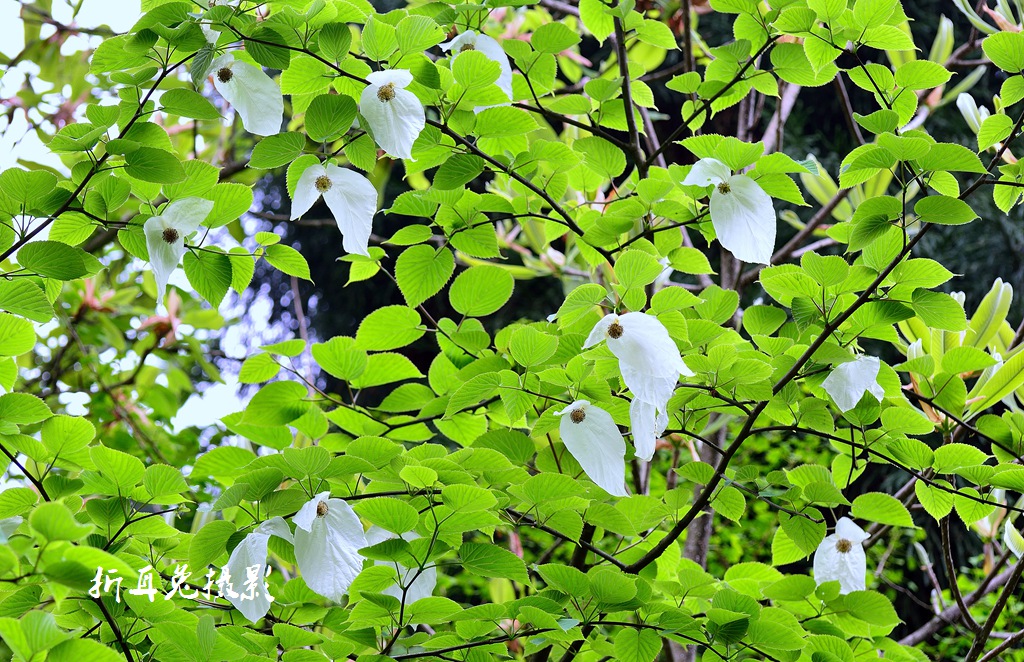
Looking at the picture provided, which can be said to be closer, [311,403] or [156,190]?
[156,190]

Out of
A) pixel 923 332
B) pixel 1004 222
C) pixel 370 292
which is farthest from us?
pixel 370 292

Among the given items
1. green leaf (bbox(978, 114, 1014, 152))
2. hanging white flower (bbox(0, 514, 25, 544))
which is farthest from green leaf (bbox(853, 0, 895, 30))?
hanging white flower (bbox(0, 514, 25, 544))

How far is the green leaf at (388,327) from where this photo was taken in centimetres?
86

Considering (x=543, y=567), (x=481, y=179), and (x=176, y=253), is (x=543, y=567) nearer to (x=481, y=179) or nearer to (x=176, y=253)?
(x=176, y=253)

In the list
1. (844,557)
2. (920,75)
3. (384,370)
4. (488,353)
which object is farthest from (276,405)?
(920,75)

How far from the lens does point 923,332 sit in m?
1.22

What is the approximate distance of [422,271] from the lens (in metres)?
0.82

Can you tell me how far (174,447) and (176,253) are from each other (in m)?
1.73

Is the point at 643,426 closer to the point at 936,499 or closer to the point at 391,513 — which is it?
the point at 391,513

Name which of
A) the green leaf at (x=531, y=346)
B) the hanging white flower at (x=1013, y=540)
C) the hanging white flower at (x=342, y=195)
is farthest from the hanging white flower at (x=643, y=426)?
the hanging white flower at (x=1013, y=540)

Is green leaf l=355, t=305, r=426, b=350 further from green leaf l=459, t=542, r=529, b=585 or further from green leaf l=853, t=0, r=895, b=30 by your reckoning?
green leaf l=853, t=0, r=895, b=30

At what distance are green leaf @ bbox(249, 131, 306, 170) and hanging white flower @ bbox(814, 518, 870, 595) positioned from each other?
22.6 inches

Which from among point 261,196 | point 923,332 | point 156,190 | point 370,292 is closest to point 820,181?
point 923,332

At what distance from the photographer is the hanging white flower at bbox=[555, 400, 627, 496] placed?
0.63m
